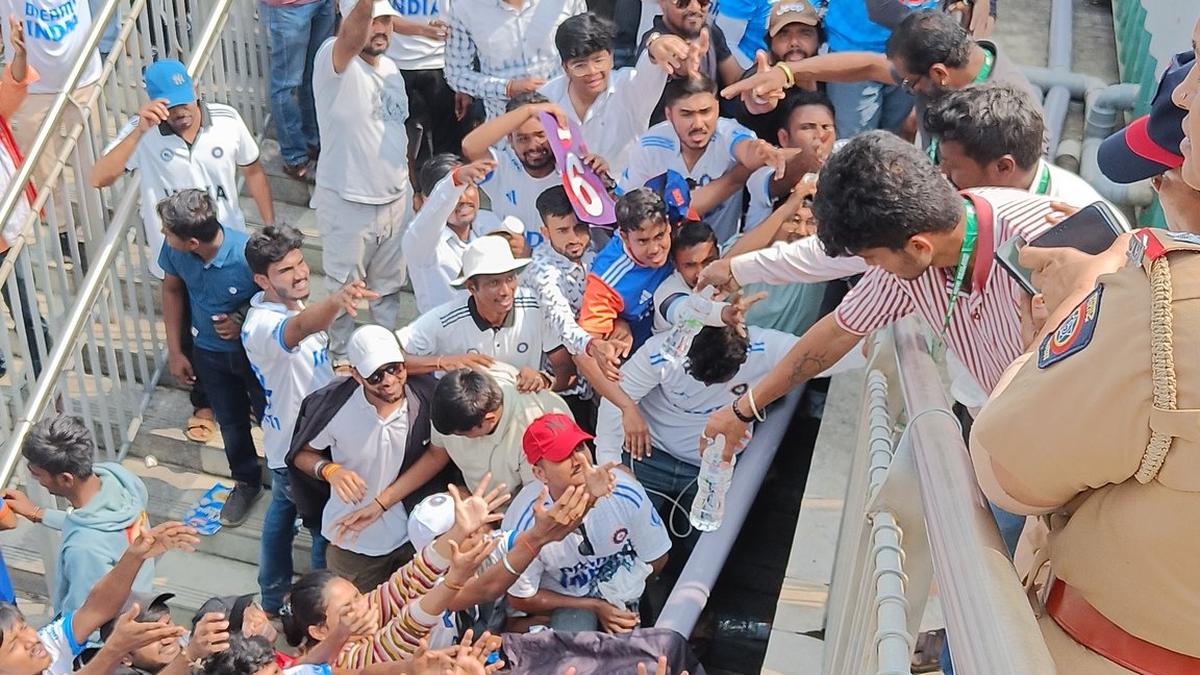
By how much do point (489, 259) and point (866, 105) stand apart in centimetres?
181

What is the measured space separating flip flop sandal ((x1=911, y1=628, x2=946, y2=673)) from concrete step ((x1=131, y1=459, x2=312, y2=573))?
4049 millimetres

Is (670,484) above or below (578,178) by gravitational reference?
below

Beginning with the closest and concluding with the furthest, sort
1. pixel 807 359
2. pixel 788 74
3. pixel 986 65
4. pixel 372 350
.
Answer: pixel 807 359 → pixel 986 65 → pixel 372 350 → pixel 788 74

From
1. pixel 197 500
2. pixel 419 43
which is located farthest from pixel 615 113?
pixel 197 500

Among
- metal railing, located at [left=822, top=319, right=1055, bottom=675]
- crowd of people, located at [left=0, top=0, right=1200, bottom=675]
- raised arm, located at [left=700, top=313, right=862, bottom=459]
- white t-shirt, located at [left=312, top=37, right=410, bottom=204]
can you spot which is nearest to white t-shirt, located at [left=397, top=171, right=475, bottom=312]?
crowd of people, located at [left=0, top=0, right=1200, bottom=675]

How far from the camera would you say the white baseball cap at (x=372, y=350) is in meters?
4.96

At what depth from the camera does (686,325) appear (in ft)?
15.7

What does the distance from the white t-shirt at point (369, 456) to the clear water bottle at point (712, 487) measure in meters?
1.25

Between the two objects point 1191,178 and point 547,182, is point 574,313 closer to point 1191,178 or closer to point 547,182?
point 547,182

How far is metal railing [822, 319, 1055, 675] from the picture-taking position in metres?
1.65

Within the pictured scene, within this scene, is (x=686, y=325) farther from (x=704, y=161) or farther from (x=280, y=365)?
(x=280, y=365)

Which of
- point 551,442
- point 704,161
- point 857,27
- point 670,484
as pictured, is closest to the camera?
point 551,442

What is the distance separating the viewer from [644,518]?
14.9 ft

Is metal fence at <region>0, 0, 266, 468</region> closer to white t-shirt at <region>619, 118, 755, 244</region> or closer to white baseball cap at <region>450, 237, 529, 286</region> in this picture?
white baseball cap at <region>450, 237, 529, 286</region>
